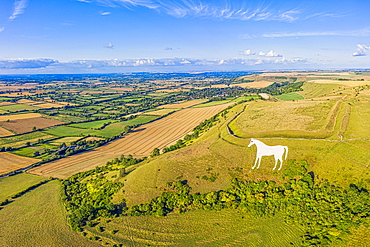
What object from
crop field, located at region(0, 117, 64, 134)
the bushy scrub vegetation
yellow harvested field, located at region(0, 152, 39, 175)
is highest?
the bushy scrub vegetation

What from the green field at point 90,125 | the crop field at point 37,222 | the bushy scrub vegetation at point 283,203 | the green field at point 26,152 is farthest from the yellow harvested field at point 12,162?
the green field at point 90,125

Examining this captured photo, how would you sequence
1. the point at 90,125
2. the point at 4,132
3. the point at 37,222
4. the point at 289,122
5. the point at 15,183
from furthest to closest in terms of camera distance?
the point at 90,125 → the point at 4,132 → the point at 289,122 → the point at 15,183 → the point at 37,222

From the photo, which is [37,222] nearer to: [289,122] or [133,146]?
[133,146]

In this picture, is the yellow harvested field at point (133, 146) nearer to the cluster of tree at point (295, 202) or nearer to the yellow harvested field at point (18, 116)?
the cluster of tree at point (295, 202)

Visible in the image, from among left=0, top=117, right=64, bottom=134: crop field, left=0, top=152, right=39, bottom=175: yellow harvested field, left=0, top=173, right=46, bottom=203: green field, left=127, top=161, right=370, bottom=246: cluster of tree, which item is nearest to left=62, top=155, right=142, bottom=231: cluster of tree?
left=127, top=161, right=370, bottom=246: cluster of tree

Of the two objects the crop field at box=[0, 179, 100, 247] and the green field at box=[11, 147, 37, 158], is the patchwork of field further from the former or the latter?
the green field at box=[11, 147, 37, 158]

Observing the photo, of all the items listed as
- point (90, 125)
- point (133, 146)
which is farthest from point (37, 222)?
point (90, 125)
